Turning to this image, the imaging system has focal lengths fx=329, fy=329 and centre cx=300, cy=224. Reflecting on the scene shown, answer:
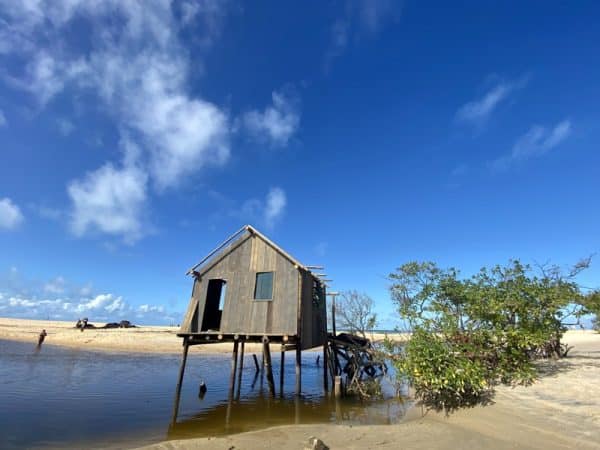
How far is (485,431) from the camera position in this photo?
10.4 metres

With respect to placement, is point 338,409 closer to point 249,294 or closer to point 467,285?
point 249,294

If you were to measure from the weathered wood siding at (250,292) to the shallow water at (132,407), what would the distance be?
3698mm

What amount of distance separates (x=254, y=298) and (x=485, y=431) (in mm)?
10435

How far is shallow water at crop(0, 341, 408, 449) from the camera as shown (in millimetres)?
12016

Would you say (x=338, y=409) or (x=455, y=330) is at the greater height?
(x=455, y=330)

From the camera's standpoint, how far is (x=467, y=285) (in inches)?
692

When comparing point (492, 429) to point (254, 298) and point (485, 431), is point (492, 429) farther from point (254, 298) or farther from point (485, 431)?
point (254, 298)

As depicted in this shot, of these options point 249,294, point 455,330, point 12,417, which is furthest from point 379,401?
point 12,417

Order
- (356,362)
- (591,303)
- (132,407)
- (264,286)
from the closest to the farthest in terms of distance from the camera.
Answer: (132,407), (264,286), (591,303), (356,362)

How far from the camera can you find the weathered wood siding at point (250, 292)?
51.4 ft

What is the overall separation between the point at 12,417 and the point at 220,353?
1339 inches

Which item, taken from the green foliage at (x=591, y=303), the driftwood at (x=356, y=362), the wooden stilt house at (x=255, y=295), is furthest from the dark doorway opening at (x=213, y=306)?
the green foliage at (x=591, y=303)

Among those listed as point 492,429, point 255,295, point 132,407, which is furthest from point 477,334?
point 132,407

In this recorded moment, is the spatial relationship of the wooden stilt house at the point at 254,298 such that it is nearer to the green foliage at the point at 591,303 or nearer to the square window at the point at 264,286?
the square window at the point at 264,286
